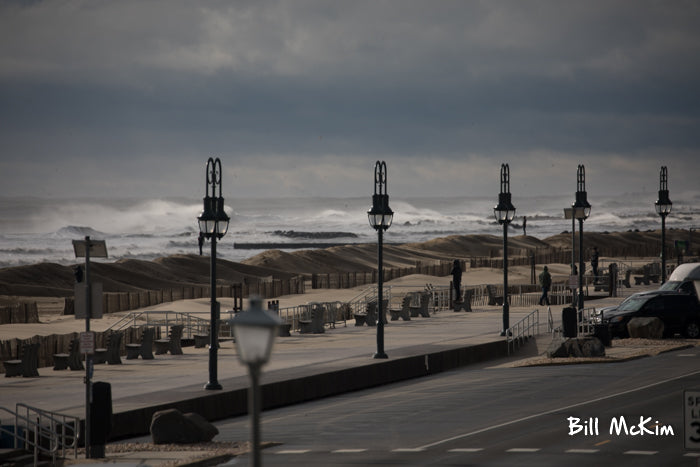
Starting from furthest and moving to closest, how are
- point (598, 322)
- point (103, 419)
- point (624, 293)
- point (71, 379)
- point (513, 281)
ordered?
point (513, 281) < point (624, 293) < point (598, 322) < point (71, 379) < point (103, 419)

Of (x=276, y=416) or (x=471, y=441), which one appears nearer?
(x=471, y=441)

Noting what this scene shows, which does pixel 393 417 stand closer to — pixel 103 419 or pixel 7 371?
pixel 103 419

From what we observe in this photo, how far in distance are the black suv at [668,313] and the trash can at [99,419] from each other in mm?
23225

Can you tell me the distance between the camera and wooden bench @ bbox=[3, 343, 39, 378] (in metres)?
27.2

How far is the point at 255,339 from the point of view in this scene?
28.8 feet

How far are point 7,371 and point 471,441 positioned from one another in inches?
562

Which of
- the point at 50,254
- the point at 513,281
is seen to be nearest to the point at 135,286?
the point at 513,281

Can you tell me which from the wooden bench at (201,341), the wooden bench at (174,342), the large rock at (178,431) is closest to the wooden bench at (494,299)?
the wooden bench at (201,341)

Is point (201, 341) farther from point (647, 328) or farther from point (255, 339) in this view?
point (255, 339)

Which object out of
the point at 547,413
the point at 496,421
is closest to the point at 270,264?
the point at 547,413

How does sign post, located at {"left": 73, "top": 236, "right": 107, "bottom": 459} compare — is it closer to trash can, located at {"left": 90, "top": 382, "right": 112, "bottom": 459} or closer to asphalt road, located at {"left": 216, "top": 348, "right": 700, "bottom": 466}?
trash can, located at {"left": 90, "top": 382, "right": 112, "bottom": 459}

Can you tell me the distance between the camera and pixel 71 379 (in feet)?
87.7

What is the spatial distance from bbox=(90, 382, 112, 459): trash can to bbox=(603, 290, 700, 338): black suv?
23.2 meters

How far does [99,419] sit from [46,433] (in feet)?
3.78
